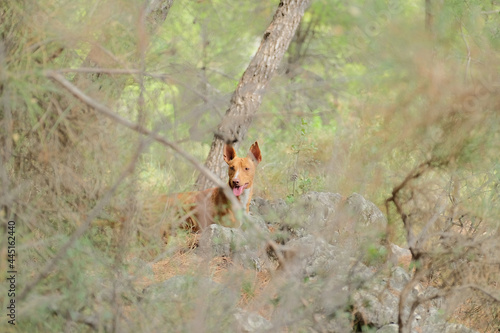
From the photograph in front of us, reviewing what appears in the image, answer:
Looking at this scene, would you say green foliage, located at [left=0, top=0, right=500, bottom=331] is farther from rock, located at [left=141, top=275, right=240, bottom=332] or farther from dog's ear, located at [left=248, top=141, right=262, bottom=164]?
dog's ear, located at [left=248, top=141, right=262, bottom=164]

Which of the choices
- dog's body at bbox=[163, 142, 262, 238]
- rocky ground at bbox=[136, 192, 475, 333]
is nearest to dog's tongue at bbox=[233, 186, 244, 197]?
dog's body at bbox=[163, 142, 262, 238]

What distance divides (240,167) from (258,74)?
1660 millimetres

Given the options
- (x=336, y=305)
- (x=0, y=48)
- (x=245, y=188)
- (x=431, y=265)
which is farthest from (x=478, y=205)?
(x=0, y=48)

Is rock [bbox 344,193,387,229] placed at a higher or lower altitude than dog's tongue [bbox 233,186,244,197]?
higher

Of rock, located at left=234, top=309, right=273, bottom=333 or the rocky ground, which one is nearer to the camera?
the rocky ground

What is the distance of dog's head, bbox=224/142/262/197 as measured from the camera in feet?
23.3

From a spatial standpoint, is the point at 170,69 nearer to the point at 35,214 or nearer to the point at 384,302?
the point at 35,214

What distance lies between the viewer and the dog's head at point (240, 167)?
710 cm

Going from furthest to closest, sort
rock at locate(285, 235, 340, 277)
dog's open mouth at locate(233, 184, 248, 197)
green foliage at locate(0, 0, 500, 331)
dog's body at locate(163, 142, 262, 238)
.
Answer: dog's open mouth at locate(233, 184, 248, 197)
dog's body at locate(163, 142, 262, 238)
rock at locate(285, 235, 340, 277)
green foliage at locate(0, 0, 500, 331)

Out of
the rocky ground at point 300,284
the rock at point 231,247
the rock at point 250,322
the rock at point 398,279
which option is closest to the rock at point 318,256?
the rocky ground at point 300,284

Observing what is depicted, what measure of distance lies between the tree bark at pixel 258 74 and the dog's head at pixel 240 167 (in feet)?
2.13

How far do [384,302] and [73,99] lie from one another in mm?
2891

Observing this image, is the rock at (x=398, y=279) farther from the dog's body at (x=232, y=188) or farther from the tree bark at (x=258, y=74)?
the tree bark at (x=258, y=74)

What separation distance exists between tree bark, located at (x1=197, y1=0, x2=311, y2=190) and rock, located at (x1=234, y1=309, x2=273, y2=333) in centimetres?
340
